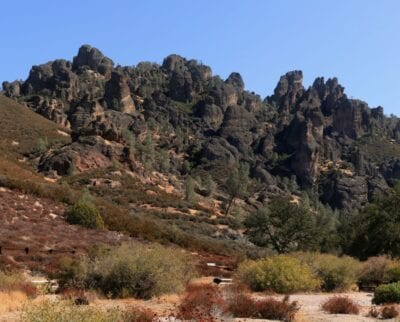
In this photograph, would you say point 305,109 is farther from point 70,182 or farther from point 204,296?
point 204,296

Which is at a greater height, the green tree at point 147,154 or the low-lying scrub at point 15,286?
the green tree at point 147,154

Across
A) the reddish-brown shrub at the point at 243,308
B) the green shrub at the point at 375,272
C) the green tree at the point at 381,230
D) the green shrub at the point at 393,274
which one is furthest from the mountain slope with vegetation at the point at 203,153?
the reddish-brown shrub at the point at 243,308

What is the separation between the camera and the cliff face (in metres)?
141

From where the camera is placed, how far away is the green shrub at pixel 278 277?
2216 centimetres

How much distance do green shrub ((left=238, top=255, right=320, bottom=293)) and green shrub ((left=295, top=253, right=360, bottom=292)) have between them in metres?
3.10

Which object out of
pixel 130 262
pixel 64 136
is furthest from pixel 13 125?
pixel 130 262

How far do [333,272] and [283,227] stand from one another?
2162 cm

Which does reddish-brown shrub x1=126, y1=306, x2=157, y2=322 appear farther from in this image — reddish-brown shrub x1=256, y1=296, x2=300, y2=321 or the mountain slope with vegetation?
the mountain slope with vegetation

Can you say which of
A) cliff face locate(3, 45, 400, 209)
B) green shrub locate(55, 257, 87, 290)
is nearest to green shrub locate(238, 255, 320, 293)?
Answer: green shrub locate(55, 257, 87, 290)

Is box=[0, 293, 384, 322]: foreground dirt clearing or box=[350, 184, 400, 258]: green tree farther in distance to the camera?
box=[350, 184, 400, 258]: green tree

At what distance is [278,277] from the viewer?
2219cm

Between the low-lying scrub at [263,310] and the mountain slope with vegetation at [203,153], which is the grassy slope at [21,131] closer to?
the mountain slope with vegetation at [203,153]

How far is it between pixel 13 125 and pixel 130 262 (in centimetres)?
9564

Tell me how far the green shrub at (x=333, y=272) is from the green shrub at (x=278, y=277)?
3.10 m
